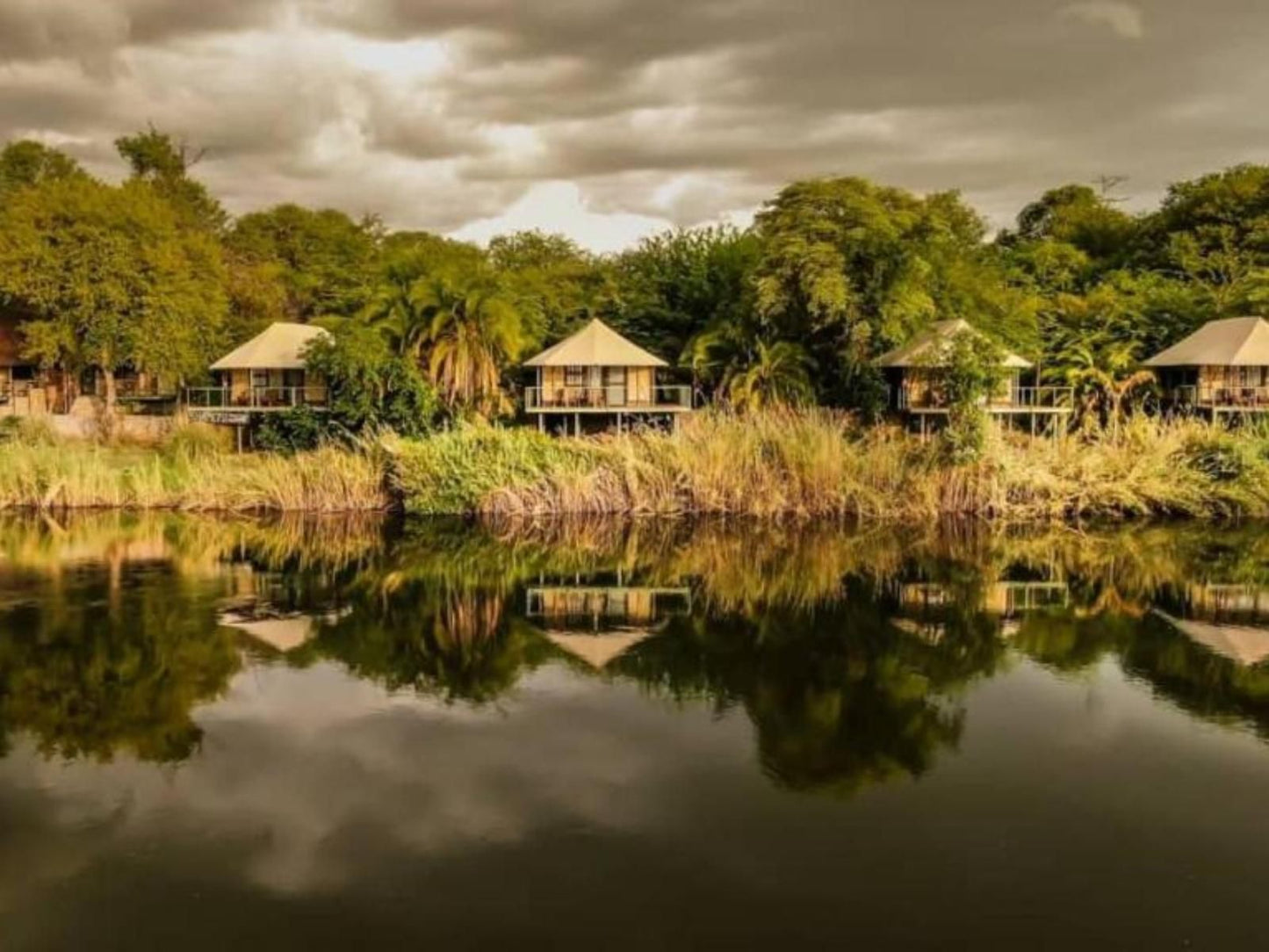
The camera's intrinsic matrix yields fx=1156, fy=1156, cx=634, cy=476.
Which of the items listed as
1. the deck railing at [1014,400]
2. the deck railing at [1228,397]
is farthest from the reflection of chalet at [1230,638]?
the deck railing at [1228,397]

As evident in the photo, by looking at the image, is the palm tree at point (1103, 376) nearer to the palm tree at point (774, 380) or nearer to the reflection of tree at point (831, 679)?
the palm tree at point (774, 380)

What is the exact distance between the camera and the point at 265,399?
3875cm

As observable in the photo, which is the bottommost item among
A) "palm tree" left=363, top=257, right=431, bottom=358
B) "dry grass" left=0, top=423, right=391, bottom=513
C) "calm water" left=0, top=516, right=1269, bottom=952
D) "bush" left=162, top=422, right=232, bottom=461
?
"calm water" left=0, top=516, right=1269, bottom=952

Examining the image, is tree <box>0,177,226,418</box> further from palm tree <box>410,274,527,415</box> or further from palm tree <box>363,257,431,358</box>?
palm tree <box>410,274,527,415</box>

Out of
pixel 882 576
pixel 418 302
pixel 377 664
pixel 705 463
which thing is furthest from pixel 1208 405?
pixel 377 664

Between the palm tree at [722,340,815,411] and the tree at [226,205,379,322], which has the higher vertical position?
the tree at [226,205,379,322]

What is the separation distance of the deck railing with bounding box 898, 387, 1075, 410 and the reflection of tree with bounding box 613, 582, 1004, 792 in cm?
1699

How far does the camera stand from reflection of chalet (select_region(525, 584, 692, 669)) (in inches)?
622

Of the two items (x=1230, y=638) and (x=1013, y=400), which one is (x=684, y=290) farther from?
(x=1230, y=638)

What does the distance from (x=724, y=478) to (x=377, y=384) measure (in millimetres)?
11386

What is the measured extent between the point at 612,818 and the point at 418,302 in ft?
83.9

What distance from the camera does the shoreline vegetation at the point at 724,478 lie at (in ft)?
88.6

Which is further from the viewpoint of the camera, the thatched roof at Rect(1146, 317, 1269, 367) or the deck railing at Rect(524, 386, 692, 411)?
the deck railing at Rect(524, 386, 692, 411)

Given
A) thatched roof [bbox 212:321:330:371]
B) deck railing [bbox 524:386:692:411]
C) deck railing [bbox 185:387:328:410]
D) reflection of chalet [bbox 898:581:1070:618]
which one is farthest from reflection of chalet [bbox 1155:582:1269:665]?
thatched roof [bbox 212:321:330:371]
